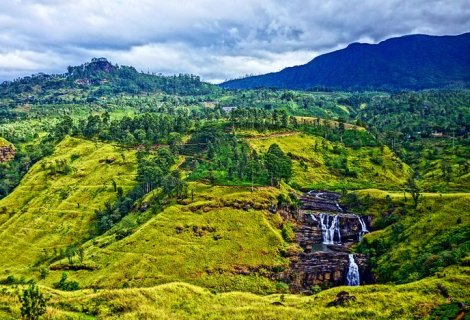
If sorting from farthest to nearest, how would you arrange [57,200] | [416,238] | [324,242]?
[57,200] → [324,242] → [416,238]

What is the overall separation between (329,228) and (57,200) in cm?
9495

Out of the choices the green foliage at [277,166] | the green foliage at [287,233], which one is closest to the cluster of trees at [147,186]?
the green foliage at [277,166]

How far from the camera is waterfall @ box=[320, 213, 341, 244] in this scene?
114500 mm

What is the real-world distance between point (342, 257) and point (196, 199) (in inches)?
1652

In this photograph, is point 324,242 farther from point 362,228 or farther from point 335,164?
point 335,164

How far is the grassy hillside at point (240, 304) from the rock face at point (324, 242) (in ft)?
122

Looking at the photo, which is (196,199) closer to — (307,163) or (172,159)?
(172,159)

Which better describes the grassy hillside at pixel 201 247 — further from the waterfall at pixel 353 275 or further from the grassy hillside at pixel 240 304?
the grassy hillside at pixel 240 304

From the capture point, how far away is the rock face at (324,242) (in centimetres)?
9706

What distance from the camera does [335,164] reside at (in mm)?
158000

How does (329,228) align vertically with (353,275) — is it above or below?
above

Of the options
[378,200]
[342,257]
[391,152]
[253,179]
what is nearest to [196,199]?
[253,179]

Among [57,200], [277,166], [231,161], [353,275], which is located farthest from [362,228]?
[57,200]

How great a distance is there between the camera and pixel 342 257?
10162 centimetres
